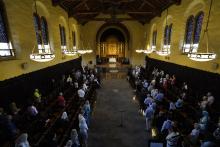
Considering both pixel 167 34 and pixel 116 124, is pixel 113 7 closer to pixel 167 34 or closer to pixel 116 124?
pixel 167 34

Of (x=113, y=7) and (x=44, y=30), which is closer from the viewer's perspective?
(x=44, y=30)

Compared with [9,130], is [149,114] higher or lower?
lower

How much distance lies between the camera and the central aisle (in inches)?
288

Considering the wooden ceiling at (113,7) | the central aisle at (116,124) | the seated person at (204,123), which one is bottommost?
the central aisle at (116,124)

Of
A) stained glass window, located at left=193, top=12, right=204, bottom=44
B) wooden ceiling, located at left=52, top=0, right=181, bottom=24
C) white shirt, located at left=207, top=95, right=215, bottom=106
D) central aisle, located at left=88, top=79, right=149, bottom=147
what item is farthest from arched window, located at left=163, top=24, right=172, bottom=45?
white shirt, located at left=207, top=95, right=215, bottom=106

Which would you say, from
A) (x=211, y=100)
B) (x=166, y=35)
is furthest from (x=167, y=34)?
(x=211, y=100)

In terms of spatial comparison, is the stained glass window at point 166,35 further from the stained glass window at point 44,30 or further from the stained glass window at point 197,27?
the stained glass window at point 44,30

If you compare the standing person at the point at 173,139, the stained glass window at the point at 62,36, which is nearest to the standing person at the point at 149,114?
the standing person at the point at 173,139

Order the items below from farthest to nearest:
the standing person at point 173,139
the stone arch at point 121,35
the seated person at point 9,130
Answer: the stone arch at point 121,35, the standing person at point 173,139, the seated person at point 9,130

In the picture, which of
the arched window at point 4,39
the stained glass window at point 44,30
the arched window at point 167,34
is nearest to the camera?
the arched window at point 4,39

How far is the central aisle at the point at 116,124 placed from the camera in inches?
288

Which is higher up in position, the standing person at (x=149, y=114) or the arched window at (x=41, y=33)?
the arched window at (x=41, y=33)

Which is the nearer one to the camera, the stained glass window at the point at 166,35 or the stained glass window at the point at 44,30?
the stained glass window at the point at 44,30

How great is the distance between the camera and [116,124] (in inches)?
347
